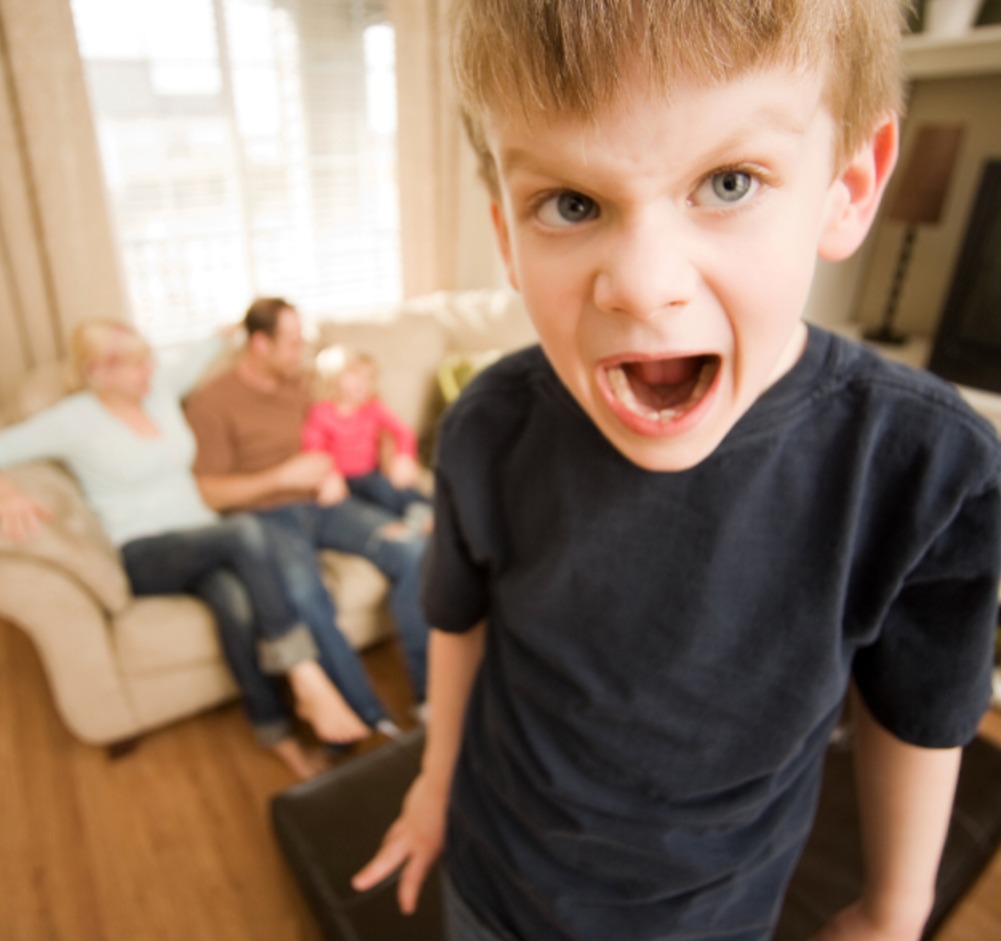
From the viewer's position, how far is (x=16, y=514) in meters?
1.53

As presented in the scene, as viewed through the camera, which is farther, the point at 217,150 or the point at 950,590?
the point at 217,150

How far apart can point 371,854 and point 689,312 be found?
122 centimetres

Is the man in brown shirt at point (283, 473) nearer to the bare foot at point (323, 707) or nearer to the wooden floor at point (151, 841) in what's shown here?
the bare foot at point (323, 707)

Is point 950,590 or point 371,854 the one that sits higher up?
point 950,590

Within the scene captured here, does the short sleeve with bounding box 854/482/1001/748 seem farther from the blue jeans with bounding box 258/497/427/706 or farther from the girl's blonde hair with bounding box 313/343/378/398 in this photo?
the girl's blonde hair with bounding box 313/343/378/398

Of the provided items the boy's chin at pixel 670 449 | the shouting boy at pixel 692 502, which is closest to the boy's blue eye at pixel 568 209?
the shouting boy at pixel 692 502

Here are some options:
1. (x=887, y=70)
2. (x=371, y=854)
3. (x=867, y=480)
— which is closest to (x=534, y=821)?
(x=867, y=480)

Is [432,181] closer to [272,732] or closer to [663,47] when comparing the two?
[272,732]

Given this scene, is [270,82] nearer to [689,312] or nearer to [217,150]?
[217,150]

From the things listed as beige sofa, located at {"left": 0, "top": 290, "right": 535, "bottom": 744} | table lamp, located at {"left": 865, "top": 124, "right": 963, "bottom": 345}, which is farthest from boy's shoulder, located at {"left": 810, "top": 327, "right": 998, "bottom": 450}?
table lamp, located at {"left": 865, "top": 124, "right": 963, "bottom": 345}

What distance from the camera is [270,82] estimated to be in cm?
285

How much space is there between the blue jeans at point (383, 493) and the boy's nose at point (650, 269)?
186 cm

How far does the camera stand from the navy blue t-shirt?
456 mm

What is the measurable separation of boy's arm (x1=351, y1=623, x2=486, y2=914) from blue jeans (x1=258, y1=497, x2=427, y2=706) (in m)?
1.09
